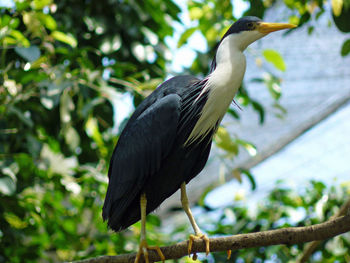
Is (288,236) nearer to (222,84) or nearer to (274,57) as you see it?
(222,84)

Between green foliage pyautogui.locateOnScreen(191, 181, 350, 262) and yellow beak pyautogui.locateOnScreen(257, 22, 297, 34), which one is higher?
yellow beak pyautogui.locateOnScreen(257, 22, 297, 34)

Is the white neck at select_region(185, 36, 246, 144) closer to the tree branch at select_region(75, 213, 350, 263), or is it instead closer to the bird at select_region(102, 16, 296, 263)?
the bird at select_region(102, 16, 296, 263)

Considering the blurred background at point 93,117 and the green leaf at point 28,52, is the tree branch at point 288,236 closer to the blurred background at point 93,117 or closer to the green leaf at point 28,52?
the blurred background at point 93,117

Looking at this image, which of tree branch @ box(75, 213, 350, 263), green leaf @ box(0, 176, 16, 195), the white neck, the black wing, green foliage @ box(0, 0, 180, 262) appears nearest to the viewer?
tree branch @ box(75, 213, 350, 263)

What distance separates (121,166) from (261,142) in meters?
2.92

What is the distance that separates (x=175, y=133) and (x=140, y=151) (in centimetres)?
14

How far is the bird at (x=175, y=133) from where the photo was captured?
5.19 ft

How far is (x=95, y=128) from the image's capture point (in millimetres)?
2535

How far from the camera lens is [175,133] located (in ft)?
5.45

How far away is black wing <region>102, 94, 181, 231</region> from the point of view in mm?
1658

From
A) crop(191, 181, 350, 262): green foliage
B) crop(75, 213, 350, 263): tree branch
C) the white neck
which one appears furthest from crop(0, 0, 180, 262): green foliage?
crop(75, 213, 350, 263): tree branch

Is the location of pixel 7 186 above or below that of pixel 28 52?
below

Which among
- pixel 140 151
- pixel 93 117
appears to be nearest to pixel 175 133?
pixel 140 151

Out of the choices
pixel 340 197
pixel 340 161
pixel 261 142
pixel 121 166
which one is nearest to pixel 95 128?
pixel 121 166
